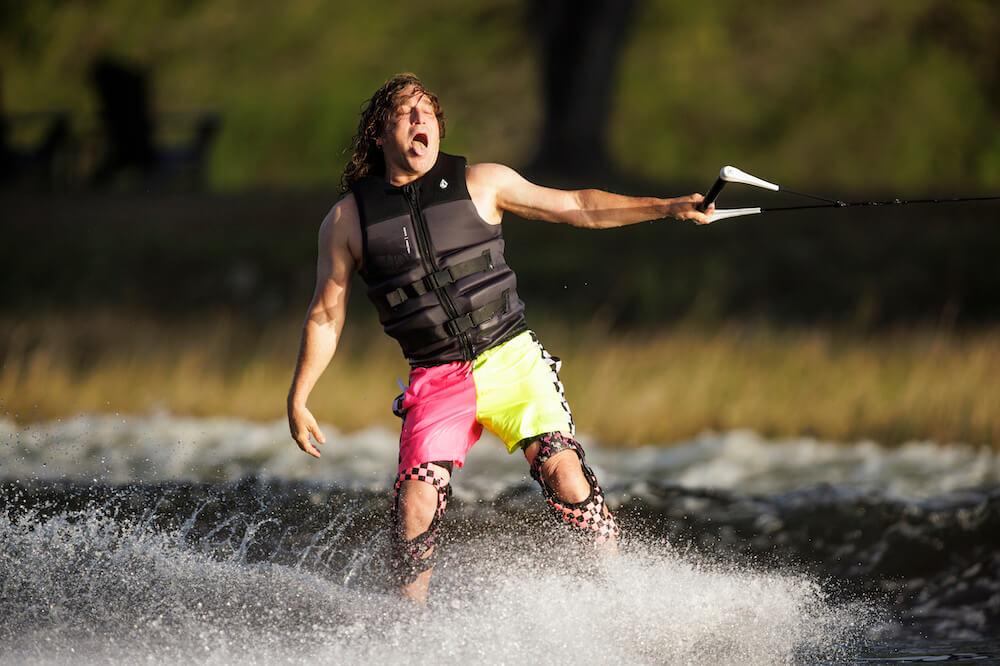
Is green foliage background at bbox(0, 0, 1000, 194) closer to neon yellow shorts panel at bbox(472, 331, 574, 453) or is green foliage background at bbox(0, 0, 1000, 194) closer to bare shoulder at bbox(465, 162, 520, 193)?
bare shoulder at bbox(465, 162, 520, 193)

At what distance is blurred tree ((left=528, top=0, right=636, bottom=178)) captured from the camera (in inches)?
630

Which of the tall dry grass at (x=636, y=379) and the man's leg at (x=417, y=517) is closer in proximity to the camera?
the man's leg at (x=417, y=517)

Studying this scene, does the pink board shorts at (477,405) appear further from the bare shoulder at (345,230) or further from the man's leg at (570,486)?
the bare shoulder at (345,230)

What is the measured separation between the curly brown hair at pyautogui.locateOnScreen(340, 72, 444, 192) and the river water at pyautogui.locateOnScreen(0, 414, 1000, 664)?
1.47 m

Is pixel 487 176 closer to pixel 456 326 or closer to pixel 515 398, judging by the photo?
pixel 456 326

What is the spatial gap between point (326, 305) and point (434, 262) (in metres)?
0.39

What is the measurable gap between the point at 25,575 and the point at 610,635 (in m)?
2.25

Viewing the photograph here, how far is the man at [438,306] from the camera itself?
4348mm

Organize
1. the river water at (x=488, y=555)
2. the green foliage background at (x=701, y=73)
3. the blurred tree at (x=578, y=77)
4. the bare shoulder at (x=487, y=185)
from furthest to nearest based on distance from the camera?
the green foliage background at (x=701, y=73)
the blurred tree at (x=578, y=77)
the river water at (x=488, y=555)
the bare shoulder at (x=487, y=185)

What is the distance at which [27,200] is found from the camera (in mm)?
15828

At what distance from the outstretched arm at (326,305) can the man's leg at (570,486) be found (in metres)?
0.72


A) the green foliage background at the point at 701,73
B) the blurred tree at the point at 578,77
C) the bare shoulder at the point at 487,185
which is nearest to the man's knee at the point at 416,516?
the bare shoulder at the point at 487,185

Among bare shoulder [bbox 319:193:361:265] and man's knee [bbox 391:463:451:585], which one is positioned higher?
bare shoulder [bbox 319:193:361:265]

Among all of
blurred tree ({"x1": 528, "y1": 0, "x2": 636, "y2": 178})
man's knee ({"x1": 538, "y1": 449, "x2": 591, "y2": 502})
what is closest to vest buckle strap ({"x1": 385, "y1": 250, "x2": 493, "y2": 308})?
man's knee ({"x1": 538, "y1": 449, "x2": 591, "y2": 502})
